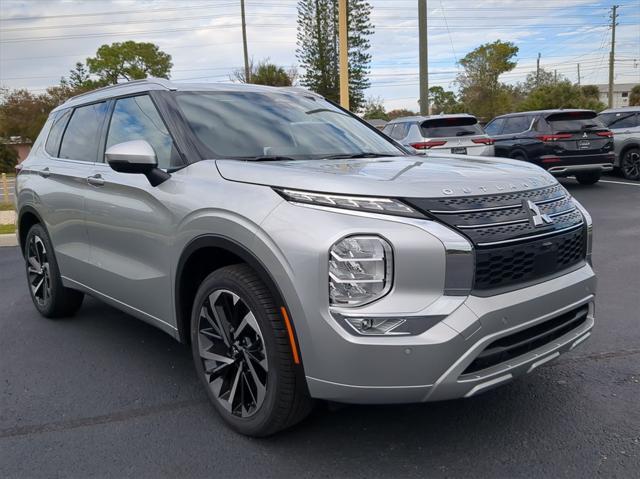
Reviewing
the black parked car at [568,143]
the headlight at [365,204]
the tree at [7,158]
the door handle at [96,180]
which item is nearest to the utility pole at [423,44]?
the black parked car at [568,143]

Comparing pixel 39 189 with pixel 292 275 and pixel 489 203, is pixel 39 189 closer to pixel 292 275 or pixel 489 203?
pixel 292 275

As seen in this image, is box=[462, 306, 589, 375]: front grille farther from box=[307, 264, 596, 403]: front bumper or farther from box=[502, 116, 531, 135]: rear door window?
box=[502, 116, 531, 135]: rear door window

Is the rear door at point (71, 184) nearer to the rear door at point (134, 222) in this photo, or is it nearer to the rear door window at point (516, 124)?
the rear door at point (134, 222)

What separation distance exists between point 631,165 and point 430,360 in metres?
13.5

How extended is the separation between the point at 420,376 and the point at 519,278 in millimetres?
638

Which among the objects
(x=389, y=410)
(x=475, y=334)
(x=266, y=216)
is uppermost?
(x=266, y=216)

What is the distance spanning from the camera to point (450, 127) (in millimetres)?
12094

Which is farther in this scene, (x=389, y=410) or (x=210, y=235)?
(x=389, y=410)

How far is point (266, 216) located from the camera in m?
2.55

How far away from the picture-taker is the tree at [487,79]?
52.0 meters

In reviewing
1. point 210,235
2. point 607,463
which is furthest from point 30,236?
point 607,463

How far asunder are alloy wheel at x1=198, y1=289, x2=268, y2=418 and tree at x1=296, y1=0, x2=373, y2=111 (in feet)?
114

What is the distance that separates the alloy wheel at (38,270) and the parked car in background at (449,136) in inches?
324

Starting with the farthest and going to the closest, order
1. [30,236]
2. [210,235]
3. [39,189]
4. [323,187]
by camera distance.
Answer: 1. [30,236]
2. [39,189]
3. [210,235]
4. [323,187]
